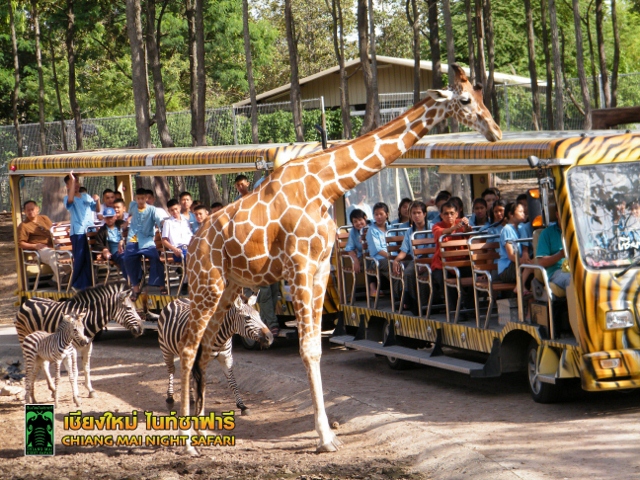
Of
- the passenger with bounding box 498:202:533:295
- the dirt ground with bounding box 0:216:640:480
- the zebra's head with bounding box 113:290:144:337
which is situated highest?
the passenger with bounding box 498:202:533:295

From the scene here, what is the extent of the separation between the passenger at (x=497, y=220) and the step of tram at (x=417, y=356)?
148 centimetres

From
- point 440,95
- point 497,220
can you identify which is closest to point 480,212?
point 497,220

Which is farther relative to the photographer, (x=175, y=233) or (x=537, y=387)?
(x=175, y=233)

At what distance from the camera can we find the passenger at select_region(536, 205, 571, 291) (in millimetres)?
9727

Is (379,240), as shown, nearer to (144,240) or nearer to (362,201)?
(362,201)

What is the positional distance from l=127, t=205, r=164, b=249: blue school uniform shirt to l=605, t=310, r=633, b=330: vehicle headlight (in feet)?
27.0

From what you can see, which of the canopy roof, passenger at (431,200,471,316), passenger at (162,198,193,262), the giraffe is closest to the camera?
the giraffe

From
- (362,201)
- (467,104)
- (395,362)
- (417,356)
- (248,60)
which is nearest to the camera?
(467,104)

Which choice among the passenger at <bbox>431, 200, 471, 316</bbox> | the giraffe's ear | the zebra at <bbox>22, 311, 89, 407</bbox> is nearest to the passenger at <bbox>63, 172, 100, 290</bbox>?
the zebra at <bbox>22, 311, 89, 407</bbox>

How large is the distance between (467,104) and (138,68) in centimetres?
1269

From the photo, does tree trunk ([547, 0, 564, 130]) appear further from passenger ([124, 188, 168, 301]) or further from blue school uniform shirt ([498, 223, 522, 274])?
blue school uniform shirt ([498, 223, 522, 274])

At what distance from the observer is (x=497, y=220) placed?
11.7 metres

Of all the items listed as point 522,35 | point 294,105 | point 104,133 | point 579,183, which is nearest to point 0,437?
point 579,183

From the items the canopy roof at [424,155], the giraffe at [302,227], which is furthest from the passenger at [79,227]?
the giraffe at [302,227]
